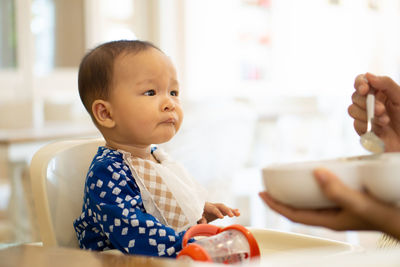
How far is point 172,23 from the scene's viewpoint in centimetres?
474

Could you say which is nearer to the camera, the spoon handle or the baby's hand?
the spoon handle

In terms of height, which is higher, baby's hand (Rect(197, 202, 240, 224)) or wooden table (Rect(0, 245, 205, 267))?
wooden table (Rect(0, 245, 205, 267))

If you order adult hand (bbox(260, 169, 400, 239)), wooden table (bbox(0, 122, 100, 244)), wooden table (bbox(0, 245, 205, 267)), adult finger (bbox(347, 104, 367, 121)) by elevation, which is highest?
adult finger (bbox(347, 104, 367, 121))

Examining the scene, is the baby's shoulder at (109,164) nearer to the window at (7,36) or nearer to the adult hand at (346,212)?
the adult hand at (346,212)

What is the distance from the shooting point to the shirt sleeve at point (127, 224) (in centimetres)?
86

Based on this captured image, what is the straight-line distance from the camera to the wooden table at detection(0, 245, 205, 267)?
453mm

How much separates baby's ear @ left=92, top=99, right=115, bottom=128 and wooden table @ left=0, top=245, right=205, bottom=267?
1.66ft

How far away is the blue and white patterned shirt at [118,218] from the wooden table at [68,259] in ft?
1.10

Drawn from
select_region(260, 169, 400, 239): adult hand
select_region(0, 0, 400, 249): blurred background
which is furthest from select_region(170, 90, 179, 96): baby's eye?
select_region(0, 0, 400, 249): blurred background

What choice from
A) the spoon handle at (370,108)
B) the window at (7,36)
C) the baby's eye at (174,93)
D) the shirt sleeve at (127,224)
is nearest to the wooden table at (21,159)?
the window at (7,36)

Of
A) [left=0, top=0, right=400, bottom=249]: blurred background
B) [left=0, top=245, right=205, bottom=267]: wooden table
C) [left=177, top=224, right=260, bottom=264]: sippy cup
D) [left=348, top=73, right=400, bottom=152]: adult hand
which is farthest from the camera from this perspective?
[left=0, top=0, right=400, bottom=249]: blurred background

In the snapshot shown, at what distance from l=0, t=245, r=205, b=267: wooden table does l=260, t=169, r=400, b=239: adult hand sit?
146 millimetres

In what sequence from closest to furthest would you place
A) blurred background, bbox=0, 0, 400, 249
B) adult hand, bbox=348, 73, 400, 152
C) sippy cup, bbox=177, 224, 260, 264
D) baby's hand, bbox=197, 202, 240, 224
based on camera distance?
1. sippy cup, bbox=177, 224, 260, 264
2. adult hand, bbox=348, 73, 400, 152
3. baby's hand, bbox=197, 202, 240, 224
4. blurred background, bbox=0, 0, 400, 249

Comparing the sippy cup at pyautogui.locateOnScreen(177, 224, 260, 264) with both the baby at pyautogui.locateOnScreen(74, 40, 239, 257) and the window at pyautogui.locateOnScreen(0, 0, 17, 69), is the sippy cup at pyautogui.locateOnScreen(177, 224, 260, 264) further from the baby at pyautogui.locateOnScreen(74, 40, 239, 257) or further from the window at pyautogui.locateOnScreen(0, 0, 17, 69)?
the window at pyautogui.locateOnScreen(0, 0, 17, 69)
